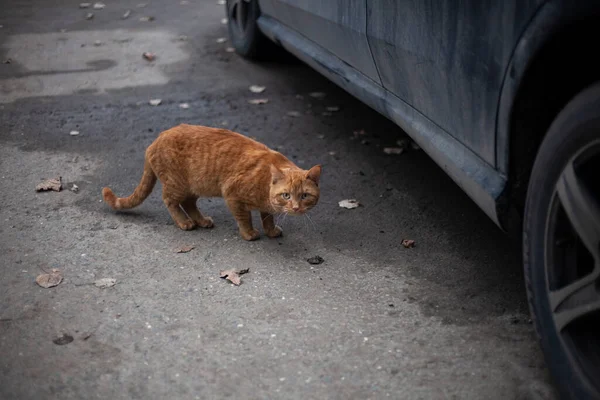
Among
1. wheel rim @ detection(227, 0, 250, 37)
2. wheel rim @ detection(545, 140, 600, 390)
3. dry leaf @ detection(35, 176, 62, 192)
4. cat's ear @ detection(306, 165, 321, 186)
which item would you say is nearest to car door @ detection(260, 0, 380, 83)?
cat's ear @ detection(306, 165, 321, 186)

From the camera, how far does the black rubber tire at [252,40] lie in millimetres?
7105

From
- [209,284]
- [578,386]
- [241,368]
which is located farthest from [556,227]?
[209,284]

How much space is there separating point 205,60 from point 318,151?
103 inches

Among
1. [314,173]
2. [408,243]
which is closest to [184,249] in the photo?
[314,173]

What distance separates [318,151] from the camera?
18.5 feet

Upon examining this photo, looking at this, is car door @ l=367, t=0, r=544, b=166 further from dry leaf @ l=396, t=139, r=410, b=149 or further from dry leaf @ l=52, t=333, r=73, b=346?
dry leaf @ l=52, t=333, r=73, b=346

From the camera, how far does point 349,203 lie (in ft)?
15.8

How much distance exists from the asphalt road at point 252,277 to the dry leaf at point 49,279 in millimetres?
37

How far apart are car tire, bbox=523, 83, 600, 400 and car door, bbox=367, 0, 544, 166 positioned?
13.1 inches

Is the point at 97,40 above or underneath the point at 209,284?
underneath

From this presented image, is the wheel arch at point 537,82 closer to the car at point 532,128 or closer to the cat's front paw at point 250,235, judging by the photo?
the car at point 532,128

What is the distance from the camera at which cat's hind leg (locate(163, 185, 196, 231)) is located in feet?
14.6

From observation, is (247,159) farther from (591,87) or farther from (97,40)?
(97,40)

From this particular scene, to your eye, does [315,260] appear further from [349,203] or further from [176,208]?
[176,208]
